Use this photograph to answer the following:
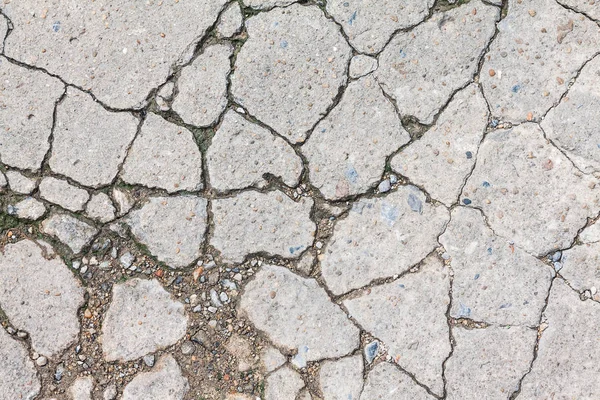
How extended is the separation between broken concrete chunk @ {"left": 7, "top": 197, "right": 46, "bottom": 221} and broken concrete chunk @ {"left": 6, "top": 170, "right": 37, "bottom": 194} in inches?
1.6

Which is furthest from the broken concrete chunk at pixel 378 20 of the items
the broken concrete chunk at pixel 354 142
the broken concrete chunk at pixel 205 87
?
the broken concrete chunk at pixel 205 87

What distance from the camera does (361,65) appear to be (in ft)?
8.55

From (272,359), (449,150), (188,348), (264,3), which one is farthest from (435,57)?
(188,348)

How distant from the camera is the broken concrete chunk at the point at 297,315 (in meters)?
2.55

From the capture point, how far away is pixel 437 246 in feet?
8.40

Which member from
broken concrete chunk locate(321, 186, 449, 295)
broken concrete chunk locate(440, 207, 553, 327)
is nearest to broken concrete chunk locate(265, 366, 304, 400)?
broken concrete chunk locate(321, 186, 449, 295)

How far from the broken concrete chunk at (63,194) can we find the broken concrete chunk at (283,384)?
3.33 feet

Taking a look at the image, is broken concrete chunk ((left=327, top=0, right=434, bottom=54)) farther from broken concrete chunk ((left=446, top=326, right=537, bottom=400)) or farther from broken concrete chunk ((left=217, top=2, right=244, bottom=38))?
broken concrete chunk ((left=446, top=326, right=537, bottom=400))

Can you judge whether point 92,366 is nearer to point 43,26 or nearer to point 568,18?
point 43,26

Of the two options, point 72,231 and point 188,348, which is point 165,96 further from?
point 188,348

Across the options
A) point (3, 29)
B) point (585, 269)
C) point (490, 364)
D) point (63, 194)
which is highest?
point (3, 29)

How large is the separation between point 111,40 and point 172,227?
80cm

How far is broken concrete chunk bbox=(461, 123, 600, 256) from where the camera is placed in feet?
8.36

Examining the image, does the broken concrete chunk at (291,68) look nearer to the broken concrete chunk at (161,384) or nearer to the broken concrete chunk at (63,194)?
the broken concrete chunk at (63,194)
